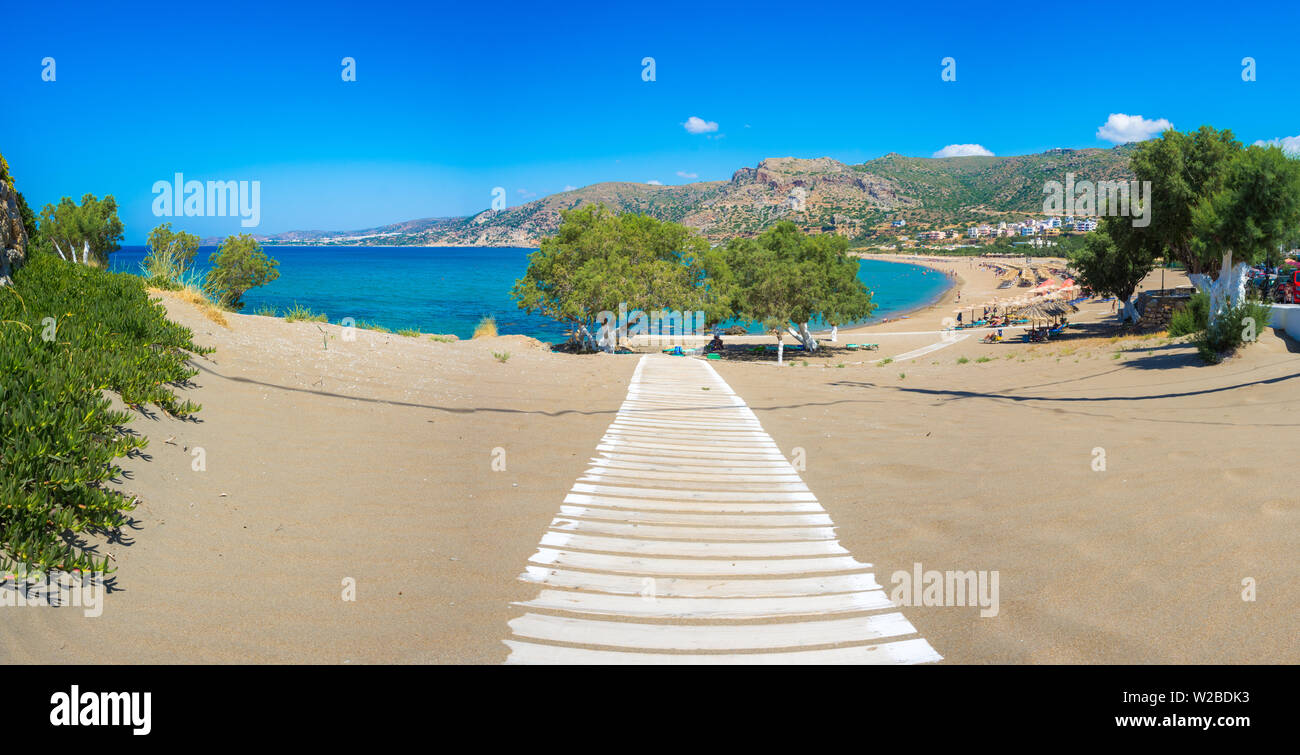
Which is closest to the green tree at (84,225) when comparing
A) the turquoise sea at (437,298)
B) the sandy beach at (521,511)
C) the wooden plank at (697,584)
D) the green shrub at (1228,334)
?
the turquoise sea at (437,298)

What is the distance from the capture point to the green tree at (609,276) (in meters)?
28.2

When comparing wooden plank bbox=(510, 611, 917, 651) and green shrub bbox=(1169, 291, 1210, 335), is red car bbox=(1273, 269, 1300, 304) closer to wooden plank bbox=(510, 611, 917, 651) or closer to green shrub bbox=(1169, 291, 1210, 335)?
green shrub bbox=(1169, 291, 1210, 335)

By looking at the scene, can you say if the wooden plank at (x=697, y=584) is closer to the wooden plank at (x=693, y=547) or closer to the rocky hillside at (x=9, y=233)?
the wooden plank at (x=693, y=547)

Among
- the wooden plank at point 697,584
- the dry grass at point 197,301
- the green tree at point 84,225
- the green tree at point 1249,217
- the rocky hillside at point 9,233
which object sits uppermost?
the green tree at point 84,225

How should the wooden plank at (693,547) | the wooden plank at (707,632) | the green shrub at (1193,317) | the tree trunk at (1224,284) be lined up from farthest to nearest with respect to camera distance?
1. the green shrub at (1193,317)
2. the tree trunk at (1224,284)
3. the wooden plank at (693,547)
4. the wooden plank at (707,632)

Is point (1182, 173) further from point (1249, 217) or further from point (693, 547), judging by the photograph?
point (693, 547)

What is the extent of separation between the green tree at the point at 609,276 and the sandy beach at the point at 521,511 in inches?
712

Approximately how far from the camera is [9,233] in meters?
7.55

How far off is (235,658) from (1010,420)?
364 inches

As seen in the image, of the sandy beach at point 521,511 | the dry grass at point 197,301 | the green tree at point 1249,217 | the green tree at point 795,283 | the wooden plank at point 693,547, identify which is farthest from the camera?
the green tree at point 795,283

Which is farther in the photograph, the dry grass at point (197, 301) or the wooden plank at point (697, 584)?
the dry grass at point (197, 301)

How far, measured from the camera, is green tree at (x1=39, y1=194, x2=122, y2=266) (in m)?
25.8

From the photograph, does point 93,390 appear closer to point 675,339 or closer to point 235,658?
point 235,658
